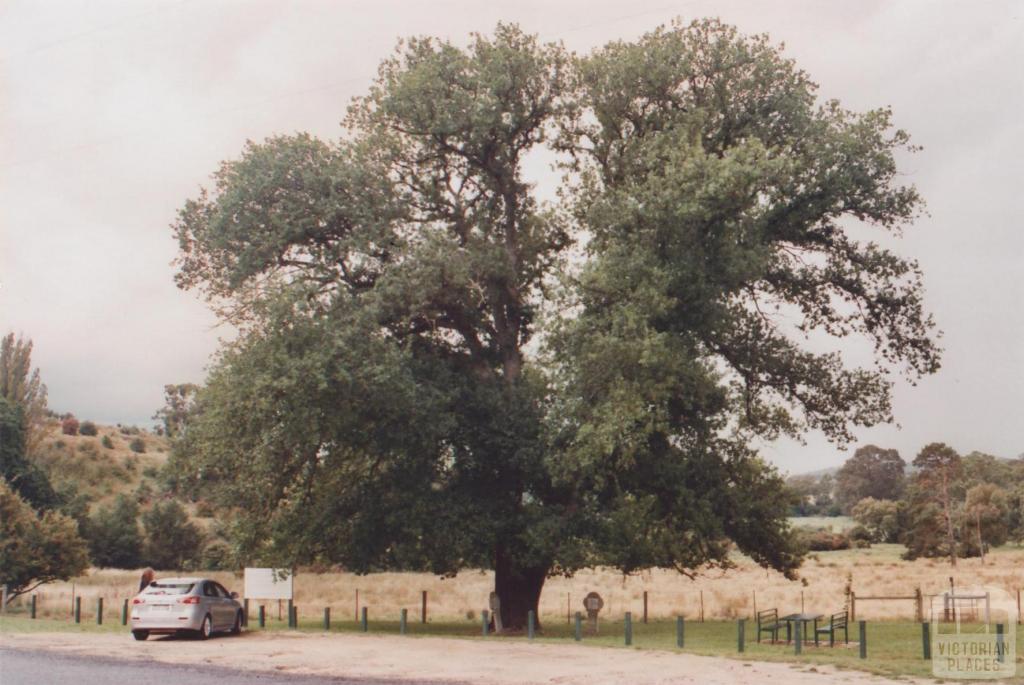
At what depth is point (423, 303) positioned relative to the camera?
27000 mm

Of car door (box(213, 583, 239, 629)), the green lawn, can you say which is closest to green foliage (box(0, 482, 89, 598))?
the green lawn

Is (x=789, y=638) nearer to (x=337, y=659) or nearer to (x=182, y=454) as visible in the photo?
(x=337, y=659)

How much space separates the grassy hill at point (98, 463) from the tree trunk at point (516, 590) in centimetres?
5888

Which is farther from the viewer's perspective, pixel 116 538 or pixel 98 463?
pixel 98 463

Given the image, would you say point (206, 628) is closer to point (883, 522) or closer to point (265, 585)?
point (265, 585)

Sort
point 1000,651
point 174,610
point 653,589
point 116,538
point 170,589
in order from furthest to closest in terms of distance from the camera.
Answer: point 116,538
point 653,589
point 170,589
point 174,610
point 1000,651

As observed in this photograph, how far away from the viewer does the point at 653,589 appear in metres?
56.6

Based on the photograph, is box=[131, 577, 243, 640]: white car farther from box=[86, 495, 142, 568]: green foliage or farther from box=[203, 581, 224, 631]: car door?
box=[86, 495, 142, 568]: green foliage

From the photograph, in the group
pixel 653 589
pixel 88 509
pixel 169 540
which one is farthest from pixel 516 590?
pixel 88 509

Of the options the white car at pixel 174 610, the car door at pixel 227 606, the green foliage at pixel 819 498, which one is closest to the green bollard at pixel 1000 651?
the white car at pixel 174 610

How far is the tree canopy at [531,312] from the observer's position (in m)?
24.9

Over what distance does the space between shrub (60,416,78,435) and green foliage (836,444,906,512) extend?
99.2 metres

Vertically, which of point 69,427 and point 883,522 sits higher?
point 69,427

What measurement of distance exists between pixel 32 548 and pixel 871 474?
122459mm
